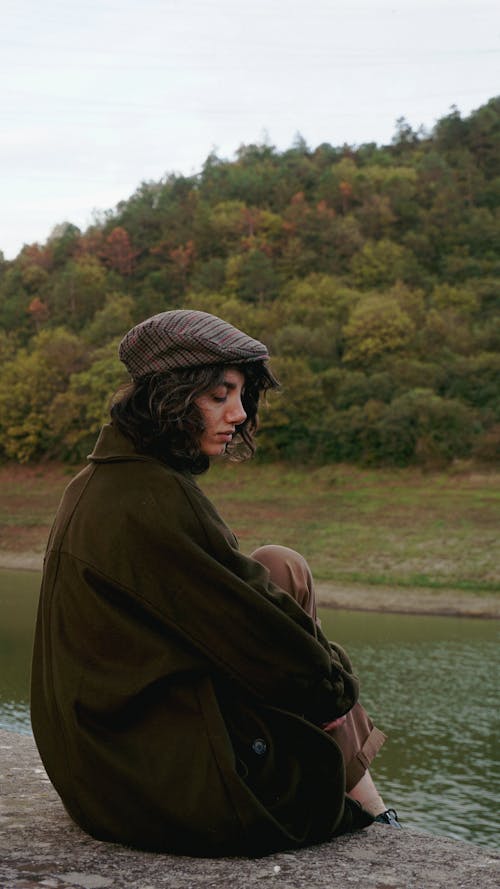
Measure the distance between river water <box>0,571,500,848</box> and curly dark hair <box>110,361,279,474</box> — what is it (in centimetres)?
653

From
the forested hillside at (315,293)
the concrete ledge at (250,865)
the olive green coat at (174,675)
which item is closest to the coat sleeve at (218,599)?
the olive green coat at (174,675)

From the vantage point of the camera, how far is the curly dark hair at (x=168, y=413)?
221 centimetres

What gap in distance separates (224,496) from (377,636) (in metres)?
15.3

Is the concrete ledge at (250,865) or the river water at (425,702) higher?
the concrete ledge at (250,865)

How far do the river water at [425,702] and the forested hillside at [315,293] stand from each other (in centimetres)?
1632

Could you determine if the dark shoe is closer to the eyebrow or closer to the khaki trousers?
the khaki trousers

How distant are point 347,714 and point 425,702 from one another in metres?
11.9

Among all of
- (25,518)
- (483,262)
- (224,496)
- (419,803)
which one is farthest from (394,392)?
(419,803)

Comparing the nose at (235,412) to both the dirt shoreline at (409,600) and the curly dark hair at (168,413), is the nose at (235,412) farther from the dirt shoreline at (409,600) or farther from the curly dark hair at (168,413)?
the dirt shoreline at (409,600)

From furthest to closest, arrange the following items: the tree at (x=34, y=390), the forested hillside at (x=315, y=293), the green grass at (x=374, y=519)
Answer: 1. the tree at (x=34, y=390)
2. the forested hillside at (x=315, y=293)
3. the green grass at (x=374, y=519)

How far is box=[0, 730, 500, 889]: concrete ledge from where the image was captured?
207 cm

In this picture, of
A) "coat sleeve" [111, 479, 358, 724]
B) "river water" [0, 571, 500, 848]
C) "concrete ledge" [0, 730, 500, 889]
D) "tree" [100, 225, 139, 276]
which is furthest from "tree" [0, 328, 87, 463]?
"coat sleeve" [111, 479, 358, 724]

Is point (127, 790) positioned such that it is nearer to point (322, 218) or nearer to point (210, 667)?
point (210, 667)

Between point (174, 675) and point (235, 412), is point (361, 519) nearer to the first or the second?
point (235, 412)
